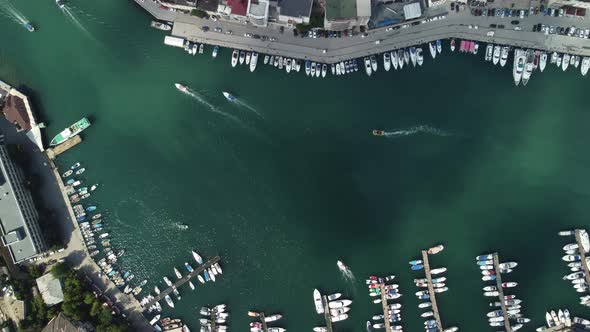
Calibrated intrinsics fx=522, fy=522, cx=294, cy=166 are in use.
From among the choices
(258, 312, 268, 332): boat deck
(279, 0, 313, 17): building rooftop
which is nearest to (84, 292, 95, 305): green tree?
(258, 312, 268, 332): boat deck

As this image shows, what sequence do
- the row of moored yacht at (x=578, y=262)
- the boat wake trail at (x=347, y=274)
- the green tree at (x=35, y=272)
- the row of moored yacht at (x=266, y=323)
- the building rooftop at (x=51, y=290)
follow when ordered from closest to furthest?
the building rooftop at (x=51, y=290), the row of moored yacht at (x=578, y=262), the green tree at (x=35, y=272), the row of moored yacht at (x=266, y=323), the boat wake trail at (x=347, y=274)

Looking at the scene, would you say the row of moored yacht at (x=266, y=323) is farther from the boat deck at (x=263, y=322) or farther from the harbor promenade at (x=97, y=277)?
the harbor promenade at (x=97, y=277)

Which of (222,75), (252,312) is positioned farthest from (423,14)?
(252,312)

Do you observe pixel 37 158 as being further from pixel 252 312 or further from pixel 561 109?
pixel 561 109

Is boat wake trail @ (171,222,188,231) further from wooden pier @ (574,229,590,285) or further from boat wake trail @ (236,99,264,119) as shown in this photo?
wooden pier @ (574,229,590,285)

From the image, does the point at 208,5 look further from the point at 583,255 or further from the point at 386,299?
the point at 583,255

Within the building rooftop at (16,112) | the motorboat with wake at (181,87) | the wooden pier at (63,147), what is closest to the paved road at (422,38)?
the motorboat with wake at (181,87)
